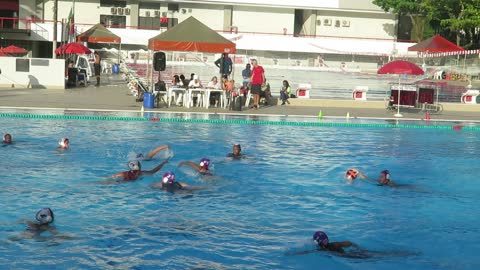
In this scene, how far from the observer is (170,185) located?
11.7 m

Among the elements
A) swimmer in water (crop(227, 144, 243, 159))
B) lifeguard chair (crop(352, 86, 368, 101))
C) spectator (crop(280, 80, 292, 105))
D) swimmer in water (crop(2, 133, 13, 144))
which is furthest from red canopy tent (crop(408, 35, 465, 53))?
swimmer in water (crop(2, 133, 13, 144))

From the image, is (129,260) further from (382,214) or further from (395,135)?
(395,135)

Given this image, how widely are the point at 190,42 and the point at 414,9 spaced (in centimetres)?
4263

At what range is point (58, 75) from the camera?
2797 cm

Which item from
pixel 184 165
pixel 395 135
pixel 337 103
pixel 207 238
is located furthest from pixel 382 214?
pixel 337 103

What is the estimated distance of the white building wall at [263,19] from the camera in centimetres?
6400

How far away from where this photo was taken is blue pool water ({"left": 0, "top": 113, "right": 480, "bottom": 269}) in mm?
8734

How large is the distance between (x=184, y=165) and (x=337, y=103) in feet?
40.9

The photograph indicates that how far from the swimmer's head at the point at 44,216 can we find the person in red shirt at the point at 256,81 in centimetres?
1422

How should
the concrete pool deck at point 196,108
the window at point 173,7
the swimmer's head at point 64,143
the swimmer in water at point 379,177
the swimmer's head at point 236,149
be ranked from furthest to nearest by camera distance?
the window at point 173,7 < the concrete pool deck at point 196,108 < the swimmer's head at point 64,143 < the swimmer's head at point 236,149 < the swimmer in water at point 379,177

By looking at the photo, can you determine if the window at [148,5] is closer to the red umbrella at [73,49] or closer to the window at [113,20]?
the window at [113,20]

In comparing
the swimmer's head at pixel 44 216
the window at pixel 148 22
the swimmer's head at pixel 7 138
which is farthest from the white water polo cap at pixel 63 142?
the window at pixel 148 22

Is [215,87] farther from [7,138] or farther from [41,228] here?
[41,228]

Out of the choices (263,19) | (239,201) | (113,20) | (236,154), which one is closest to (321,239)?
(239,201)
